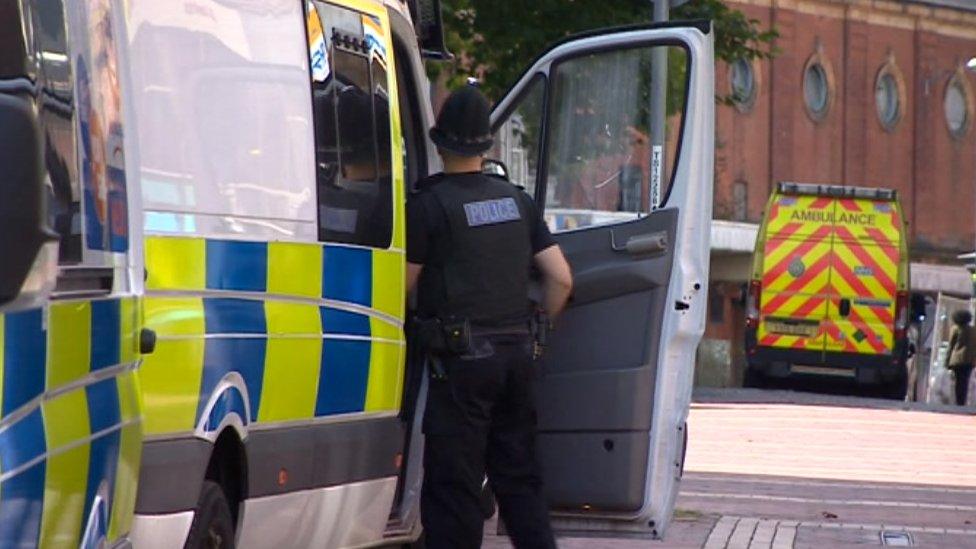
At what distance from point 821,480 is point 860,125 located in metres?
53.6

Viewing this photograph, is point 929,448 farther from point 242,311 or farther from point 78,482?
point 78,482

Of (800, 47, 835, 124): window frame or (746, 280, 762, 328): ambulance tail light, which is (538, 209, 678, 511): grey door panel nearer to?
(746, 280, 762, 328): ambulance tail light

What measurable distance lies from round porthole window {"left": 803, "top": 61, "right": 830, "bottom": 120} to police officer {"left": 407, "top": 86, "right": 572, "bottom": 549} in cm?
5990

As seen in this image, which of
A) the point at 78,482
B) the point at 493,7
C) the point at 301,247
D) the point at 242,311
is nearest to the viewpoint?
the point at 78,482

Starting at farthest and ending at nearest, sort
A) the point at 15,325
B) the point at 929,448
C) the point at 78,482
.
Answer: the point at 929,448 < the point at 78,482 < the point at 15,325

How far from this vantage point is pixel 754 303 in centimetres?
3173

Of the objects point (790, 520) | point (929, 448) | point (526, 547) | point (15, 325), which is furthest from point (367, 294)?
point (929, 448)

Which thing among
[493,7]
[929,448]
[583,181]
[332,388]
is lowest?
[929,448]

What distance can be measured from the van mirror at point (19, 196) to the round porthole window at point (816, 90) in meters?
64.4

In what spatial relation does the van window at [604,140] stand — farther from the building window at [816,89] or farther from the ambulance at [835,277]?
the building window at [816,89]

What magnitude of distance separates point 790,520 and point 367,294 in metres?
5.37

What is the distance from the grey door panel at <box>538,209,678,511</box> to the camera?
9.12m

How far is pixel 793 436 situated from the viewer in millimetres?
22281

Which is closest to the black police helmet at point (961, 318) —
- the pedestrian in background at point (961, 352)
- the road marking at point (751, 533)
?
the pedestrian in background at point (961, 352)
